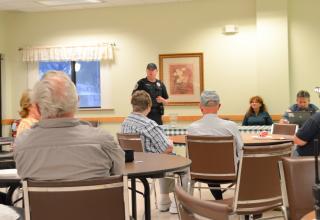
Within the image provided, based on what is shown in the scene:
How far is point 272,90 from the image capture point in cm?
801

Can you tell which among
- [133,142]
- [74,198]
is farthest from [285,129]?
[74,198]

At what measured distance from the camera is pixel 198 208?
136 cm

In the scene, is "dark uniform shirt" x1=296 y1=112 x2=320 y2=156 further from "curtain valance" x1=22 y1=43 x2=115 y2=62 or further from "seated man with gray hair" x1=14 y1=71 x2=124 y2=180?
"curtain valance" x1=22 y1=43 x2=115 y2=62

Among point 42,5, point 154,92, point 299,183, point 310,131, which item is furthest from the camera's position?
point 42,5

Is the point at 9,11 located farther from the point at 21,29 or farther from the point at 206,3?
the point at 206,3

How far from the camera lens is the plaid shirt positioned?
4.35m

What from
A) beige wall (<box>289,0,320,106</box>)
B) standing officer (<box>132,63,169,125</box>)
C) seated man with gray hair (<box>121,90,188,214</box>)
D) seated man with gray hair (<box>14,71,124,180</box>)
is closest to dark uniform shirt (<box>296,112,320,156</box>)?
seated man with gray hair (<box>121,90,188,214</box>)

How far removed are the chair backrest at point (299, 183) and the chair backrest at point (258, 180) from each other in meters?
0.71

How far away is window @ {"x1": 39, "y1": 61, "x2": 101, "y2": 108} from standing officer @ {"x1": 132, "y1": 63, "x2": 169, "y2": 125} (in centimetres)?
188

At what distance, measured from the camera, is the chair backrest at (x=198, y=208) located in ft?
4.21

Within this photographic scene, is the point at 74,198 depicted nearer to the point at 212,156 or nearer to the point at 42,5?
the point at 212,156

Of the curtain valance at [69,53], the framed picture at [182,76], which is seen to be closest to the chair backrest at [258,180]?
the framed picture at [182,76]

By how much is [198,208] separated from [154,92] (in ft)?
19.9

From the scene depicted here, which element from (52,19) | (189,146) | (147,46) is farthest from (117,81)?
(189,146)
